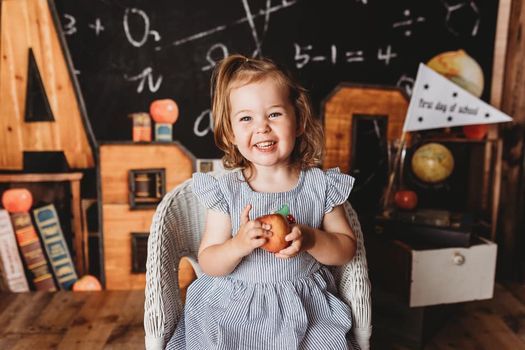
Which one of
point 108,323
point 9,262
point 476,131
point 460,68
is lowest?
point 108,323

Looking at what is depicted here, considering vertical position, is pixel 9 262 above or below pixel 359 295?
below

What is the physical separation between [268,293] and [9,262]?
5.08 ft

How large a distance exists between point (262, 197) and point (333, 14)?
124 cm

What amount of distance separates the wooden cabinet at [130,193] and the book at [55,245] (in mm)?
178

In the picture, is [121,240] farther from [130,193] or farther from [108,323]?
[108,323]

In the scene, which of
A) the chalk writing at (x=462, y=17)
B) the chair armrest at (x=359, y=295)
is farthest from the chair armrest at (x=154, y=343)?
the chalk writing at (x=462, y=17)

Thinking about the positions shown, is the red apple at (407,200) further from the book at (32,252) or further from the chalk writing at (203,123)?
the book at (32,252)

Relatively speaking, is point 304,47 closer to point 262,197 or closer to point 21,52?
point 262,197

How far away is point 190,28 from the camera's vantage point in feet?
6.81

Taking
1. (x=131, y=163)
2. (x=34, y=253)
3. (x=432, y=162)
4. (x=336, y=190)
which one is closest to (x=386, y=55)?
(x=432, y=162)

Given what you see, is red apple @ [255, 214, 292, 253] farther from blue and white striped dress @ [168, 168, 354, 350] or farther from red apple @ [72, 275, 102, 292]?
red apple @ [72, 275, 102, 292]

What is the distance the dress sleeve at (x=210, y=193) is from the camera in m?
1.28

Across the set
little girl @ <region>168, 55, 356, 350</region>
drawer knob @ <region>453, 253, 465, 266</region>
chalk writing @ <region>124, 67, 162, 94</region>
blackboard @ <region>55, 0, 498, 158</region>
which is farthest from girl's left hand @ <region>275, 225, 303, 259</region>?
chalk writing @ <region>124, 67, 162, 94</region>

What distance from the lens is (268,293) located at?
122 cm
